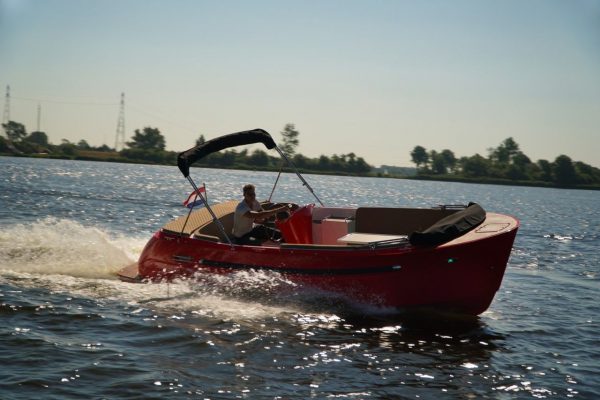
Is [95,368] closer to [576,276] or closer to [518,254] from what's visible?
[576,276]

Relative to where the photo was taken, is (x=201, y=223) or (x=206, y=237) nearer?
(x=206, y=237)

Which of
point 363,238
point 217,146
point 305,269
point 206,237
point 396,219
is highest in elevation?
point 217,146

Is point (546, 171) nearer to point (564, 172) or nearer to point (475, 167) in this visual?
point (564, 172)

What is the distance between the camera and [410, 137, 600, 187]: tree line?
135125mm

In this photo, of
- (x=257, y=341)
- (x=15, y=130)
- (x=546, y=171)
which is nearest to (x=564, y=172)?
(x=546, y=171)

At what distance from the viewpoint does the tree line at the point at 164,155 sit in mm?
123938

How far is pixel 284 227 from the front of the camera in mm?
12781

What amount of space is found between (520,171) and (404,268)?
132m

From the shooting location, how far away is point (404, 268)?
35.4ft

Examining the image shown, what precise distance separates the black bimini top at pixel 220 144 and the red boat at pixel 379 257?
2 cm

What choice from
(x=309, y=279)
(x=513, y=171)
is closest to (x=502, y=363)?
(x=309, y=279)

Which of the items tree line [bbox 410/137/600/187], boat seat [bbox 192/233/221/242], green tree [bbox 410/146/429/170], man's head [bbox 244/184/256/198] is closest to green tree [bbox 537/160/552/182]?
tree line [bbox 410/137/600/187]

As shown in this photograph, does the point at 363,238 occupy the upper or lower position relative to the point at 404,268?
upper

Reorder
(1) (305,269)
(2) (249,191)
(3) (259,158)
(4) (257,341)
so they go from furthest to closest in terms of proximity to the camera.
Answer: (3) (259,158)
(2) (249,191)
(1) (305,269)
(4) (257,341)
